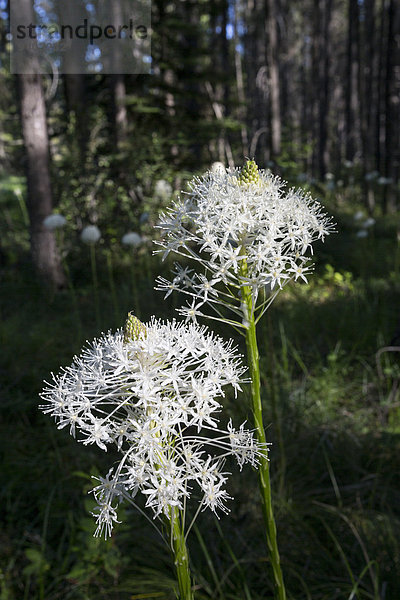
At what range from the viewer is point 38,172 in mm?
6723

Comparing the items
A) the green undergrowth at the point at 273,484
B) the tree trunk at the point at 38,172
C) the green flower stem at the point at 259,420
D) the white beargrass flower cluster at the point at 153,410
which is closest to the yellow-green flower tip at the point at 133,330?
the white beargrass flower cluster at the point at 153,410

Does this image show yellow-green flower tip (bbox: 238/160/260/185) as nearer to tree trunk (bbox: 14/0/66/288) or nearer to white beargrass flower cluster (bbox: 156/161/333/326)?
white beargrass flower cluster (bbox: 156/161/333/326)

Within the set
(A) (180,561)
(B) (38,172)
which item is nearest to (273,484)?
(A) (180,561)

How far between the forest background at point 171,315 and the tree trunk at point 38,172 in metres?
0.02

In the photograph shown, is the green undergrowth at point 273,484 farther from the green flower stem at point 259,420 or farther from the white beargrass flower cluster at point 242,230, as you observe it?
the white beargrass flower cluster at point 242,230

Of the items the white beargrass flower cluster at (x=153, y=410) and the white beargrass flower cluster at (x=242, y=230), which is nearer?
the white beargrass flower cluster at (x=153, y=410)

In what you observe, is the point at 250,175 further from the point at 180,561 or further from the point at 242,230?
the point at 180,561

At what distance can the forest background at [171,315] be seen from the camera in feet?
7.83

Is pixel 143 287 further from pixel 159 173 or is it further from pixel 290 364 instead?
pixel 159 173

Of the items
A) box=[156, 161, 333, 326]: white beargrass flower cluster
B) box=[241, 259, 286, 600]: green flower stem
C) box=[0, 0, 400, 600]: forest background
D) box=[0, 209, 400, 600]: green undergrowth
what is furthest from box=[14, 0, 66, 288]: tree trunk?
box=[241, 259, 286, 600]: green flower stem

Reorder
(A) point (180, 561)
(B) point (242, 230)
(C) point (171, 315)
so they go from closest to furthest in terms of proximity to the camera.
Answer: (A) point (180, 561), (B) point (242, 230), (C) point (171, 315)

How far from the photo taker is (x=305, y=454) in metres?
3.19

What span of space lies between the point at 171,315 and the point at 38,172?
324cm

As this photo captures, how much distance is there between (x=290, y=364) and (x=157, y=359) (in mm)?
3478
